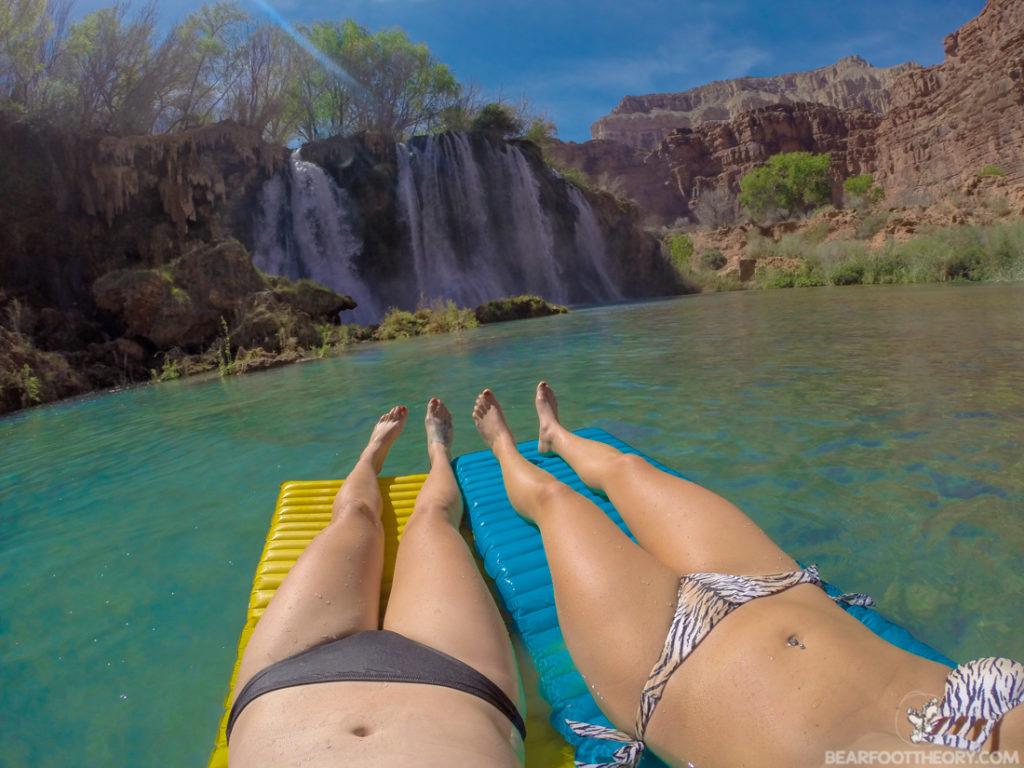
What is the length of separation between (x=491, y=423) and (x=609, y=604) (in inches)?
77.4

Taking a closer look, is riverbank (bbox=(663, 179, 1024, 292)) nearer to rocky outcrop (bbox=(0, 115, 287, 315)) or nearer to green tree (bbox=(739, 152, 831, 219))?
green tree (bbox=(739, 152, 831, 219))

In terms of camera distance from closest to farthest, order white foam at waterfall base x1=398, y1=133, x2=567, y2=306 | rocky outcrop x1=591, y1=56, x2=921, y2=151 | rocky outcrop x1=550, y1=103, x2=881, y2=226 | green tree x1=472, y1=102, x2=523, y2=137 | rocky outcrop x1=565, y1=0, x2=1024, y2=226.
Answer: white foam at waterfall base x1=398, y1=133, x2=567, y2=306 → green tree x1=472, y1=102, x2=523, y2=137 → rocky outcrop x1=565, y1=0, x2=1024, y2=226 → rocky outcrop x1=550, y1=103, x2=881, y2=226 → rocky outcrop x1=591, y1=56, x2=921, y2=151

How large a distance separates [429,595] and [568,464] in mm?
1426

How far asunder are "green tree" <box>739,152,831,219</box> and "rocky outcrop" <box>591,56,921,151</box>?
125 ft

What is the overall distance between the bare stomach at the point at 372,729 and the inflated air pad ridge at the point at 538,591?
24 cm

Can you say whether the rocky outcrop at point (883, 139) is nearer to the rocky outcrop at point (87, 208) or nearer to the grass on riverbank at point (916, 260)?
the grass on riverbank at point (916, 260)

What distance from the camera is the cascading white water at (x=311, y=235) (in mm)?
17844

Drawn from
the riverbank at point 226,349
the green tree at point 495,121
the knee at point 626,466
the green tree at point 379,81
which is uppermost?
the green tree at point 379,81

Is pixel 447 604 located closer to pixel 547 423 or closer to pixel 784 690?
pixel 784 690

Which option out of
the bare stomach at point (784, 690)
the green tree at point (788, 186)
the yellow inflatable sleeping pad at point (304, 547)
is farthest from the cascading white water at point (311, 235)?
the green tree at point (788, 186)

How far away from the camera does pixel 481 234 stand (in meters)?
21.9

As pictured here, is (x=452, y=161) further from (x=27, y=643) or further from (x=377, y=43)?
(x=27, y=643)

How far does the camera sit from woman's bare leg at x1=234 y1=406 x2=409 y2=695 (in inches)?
53.2

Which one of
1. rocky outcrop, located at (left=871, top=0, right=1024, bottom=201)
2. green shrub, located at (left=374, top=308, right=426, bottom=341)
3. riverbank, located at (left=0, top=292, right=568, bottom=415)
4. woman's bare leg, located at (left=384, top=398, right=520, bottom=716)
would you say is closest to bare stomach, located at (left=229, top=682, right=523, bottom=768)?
woman's bare leg, located at (left=384, top=398, right=520, bottom=716)
